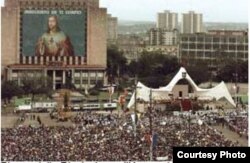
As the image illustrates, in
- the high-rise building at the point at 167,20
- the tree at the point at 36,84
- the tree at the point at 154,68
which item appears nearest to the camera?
the tree at the point at 36,84

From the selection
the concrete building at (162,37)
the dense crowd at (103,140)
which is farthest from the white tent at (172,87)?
the concrete building at (162,37)

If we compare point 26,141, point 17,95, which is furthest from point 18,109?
point 26,141

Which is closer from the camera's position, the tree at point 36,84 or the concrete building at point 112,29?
the tree at point 36,84

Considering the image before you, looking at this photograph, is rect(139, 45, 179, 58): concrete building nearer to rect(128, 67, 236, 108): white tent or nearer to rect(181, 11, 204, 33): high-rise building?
rect(181, 11, 204, 33): high-rise building

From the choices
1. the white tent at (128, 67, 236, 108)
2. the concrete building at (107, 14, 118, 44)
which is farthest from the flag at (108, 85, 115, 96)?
the concrete building at (107, 14, 118, 44)

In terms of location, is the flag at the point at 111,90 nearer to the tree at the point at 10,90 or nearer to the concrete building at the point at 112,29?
the tree at the point at 10,90

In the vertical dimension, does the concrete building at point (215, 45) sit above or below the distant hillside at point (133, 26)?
below
